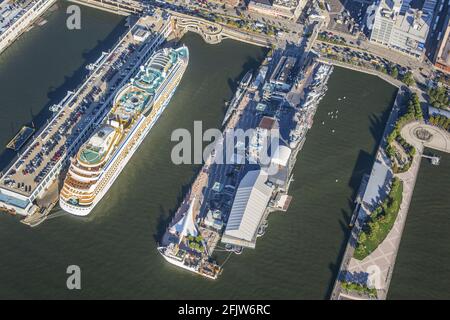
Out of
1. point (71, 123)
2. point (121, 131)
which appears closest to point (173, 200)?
point (121, 131)

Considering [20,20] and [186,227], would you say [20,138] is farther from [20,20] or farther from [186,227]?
[186,227]

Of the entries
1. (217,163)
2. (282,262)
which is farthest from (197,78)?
(282,262)

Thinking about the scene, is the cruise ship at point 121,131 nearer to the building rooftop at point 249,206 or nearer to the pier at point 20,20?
the building rooftop at point 249,206

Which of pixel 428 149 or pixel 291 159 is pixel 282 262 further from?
pixel 428 149
